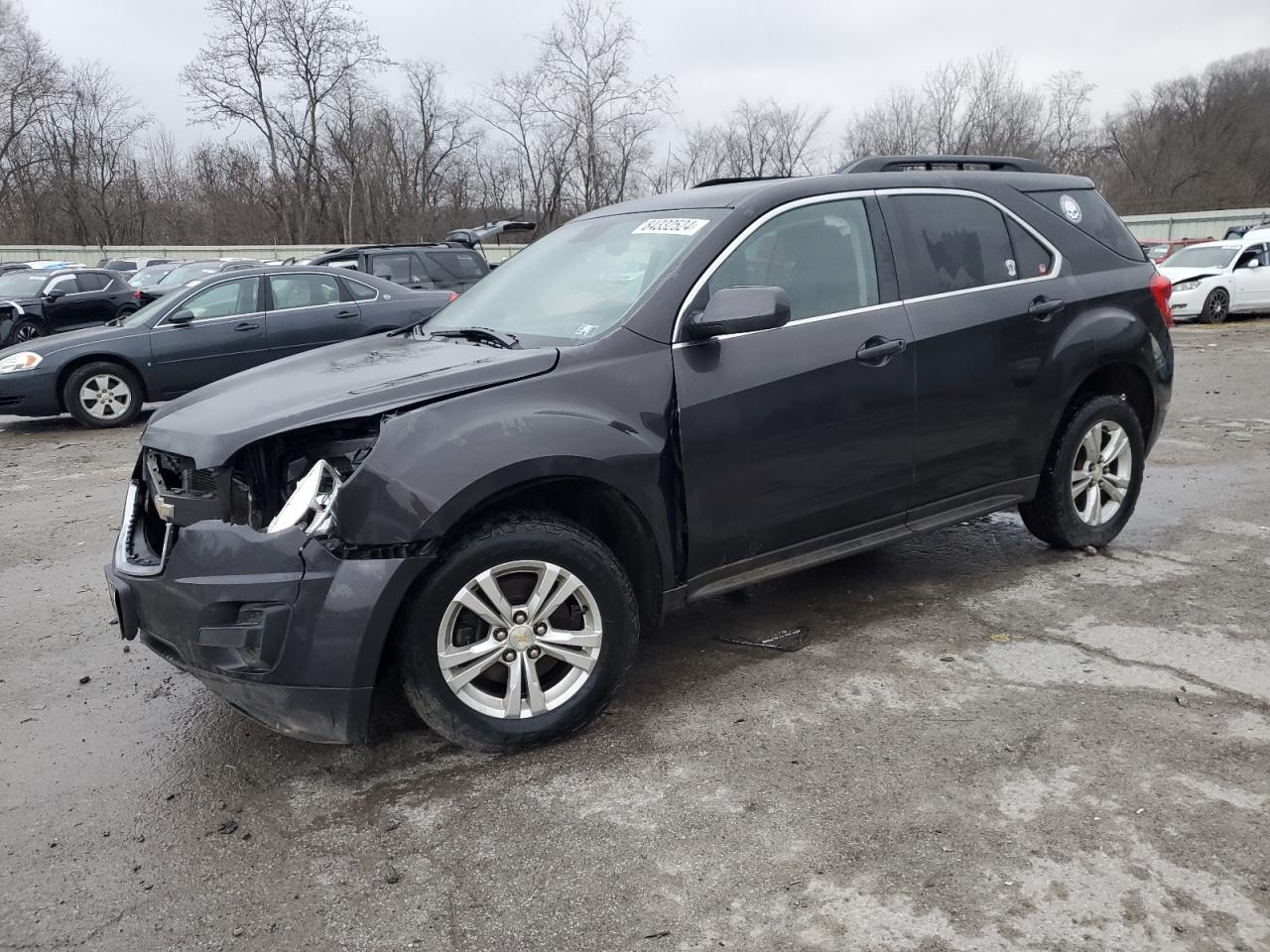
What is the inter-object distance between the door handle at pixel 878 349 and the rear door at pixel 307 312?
830cm

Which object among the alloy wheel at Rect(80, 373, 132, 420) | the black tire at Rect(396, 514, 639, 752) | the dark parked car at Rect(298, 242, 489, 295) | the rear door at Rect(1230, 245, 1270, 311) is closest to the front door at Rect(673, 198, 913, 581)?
the black tire at Rect(396, 514, 639, 752)

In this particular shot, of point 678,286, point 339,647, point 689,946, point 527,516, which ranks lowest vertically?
point 689,946

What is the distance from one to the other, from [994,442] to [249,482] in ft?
10.1

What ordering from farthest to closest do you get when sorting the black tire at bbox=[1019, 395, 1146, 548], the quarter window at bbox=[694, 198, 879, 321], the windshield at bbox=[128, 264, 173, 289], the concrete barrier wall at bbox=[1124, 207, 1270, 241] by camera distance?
the concrete barrier wall at bbox=[1124, 207, 1270, 241] → the windshield at bbox=[128, 264, 173, 289] → the black tire at bbox=[1019, 395, 1146, 548] → the quarter window at bbox=[694, 198, 879, 321]

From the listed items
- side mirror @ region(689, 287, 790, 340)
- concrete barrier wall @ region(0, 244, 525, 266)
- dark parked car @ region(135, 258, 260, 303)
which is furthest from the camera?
concrete barrier wall @ region(0, 244, 525, 266)

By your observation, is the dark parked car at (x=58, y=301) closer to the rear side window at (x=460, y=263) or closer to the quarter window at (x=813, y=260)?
the rear side window at (x=460, y=263)

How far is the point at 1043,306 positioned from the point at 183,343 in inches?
357

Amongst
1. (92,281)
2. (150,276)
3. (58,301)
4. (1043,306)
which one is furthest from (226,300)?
(150,276)

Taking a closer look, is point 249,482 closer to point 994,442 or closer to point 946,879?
point 946,879

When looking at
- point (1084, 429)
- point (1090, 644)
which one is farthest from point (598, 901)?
point (1084, 429)

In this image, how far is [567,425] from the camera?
3273 mm

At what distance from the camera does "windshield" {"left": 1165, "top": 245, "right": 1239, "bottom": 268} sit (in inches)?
772

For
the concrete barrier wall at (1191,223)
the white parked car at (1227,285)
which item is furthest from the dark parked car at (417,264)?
the concrete barrier wall at (1191,223)

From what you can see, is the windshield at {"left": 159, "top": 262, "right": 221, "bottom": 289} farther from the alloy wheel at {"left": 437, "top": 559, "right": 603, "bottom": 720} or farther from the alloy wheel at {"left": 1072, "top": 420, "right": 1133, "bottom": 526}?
the alloy wheel at {"left": 437, "top": 559, "right": 603, "bottom": 720}
